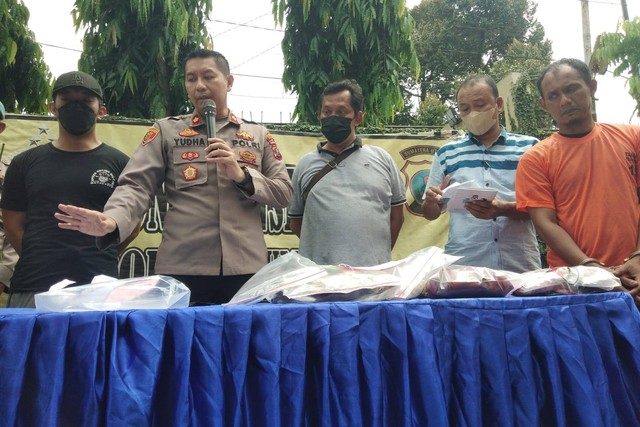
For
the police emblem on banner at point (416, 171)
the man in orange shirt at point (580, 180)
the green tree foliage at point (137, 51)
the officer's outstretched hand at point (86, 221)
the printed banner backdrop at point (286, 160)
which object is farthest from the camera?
the green tree foliage at point (137, 51)

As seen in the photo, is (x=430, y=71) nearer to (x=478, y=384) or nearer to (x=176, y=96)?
(x=176, y=96)

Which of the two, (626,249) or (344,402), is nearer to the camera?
(344,402)

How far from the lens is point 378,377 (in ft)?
3.69

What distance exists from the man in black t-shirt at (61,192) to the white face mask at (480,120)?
5.14 ft

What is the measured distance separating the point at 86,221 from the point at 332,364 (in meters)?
0.83

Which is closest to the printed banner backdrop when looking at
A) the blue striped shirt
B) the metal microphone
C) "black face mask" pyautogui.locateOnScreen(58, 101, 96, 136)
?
"black face mask" pyautogui.locateOnScreen(58, 101, 96, 136)

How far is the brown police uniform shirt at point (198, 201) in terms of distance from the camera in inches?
80.6

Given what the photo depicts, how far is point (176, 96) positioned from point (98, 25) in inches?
40.1

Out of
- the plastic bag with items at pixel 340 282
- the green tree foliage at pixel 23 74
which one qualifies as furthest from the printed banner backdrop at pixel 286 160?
the plastic bag with items at pixel 340 282

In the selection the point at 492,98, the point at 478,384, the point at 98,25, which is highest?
the point at 98,25

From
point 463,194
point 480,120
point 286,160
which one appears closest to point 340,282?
point 463,194

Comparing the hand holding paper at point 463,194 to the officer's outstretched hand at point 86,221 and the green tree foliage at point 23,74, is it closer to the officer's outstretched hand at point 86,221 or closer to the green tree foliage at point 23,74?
the officer's outstretched hand at point 86,221

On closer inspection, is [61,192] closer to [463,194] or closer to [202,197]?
[202,197]

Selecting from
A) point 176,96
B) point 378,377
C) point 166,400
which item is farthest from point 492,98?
point 176,96
